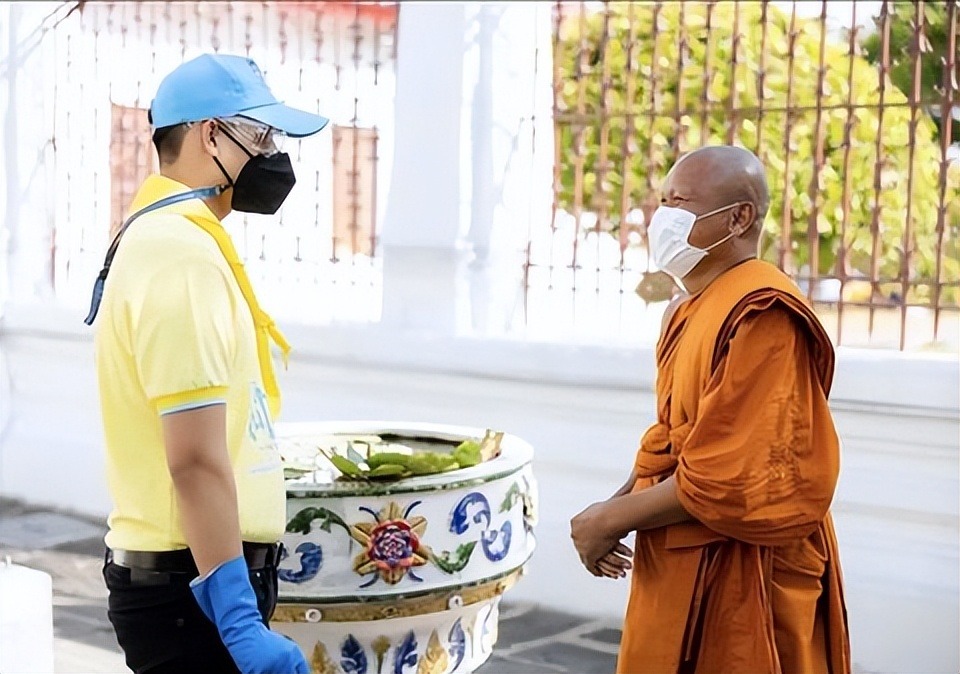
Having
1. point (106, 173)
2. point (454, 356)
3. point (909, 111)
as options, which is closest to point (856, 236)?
point (909, 111)

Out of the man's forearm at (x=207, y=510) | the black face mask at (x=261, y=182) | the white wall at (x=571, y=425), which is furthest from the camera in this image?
the white wall at (x=571, y=425)

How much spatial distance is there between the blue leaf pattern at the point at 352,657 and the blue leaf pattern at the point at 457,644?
21cm

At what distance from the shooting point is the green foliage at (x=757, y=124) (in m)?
4.51

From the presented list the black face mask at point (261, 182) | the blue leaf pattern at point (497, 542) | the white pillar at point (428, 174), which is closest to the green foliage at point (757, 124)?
the white pillar at point (428, 174)

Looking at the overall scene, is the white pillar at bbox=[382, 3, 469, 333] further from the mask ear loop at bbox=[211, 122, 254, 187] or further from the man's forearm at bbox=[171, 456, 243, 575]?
the man's forearm at bbox=[171, 456, 243, 575]

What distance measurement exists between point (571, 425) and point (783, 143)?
4.13ft

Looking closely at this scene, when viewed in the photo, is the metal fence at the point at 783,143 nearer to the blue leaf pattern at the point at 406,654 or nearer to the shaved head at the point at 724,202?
the shaved head at the point at 724,202

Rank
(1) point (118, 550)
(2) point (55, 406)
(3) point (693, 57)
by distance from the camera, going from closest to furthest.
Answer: (1) point (118, 550) → (3) point (693, 57) → (2) point (55, 406)

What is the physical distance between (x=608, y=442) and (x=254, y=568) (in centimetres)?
272

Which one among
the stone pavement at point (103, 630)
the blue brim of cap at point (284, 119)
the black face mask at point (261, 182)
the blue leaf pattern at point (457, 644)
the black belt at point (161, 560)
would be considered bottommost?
the stone pavement at point (103, 630)

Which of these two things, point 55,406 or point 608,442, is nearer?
point 608,442

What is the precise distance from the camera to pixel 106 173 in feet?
22.2

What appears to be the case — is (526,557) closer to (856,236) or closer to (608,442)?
(608,442)

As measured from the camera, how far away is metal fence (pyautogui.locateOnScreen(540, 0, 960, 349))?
173 inches
